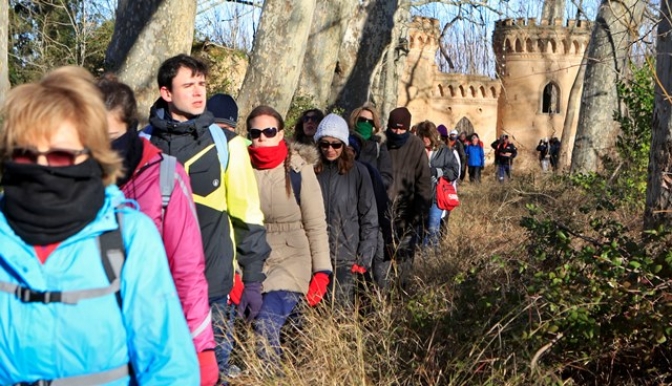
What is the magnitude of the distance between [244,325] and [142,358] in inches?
106

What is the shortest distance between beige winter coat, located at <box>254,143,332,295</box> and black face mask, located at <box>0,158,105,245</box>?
9.70ft

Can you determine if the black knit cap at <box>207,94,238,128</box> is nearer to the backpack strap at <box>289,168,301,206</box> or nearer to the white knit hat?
the backpack strap at <box>289,168,301,206</box>

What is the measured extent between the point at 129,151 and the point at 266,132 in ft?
6.66

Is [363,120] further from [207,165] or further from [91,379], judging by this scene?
[91,379]

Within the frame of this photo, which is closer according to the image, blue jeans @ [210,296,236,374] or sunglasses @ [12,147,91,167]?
sunglasses @ [12,147,91,167]

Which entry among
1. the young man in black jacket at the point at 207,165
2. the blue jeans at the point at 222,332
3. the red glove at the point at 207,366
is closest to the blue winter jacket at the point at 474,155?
the blue jeans at the point at 222,332

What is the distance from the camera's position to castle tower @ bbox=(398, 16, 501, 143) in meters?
43.8

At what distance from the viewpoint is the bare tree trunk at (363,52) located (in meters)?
14.4

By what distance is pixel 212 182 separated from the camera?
4.48 m

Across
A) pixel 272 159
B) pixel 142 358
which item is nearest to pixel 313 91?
pixel 272 159

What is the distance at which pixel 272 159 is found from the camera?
5609 millimetres

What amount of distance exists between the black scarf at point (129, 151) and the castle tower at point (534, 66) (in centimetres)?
4273

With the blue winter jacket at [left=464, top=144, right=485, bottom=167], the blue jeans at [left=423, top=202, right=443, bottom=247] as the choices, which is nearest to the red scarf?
the blue jeans at [left=423, top=202, right=443, bottom=247]

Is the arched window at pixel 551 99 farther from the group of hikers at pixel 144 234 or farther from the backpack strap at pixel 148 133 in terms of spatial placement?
the backpack strap at pixel 148 133
